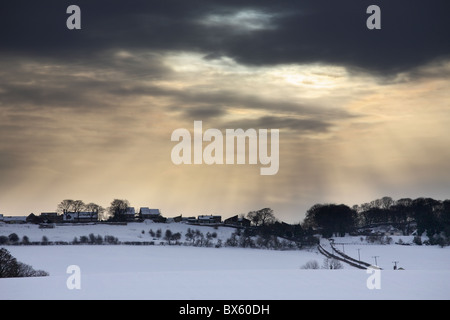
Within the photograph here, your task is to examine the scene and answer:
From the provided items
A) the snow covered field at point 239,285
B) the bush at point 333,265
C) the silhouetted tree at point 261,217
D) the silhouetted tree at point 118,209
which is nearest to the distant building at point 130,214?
the silhouetted tree at point 118,209

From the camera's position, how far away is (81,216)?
16650cm

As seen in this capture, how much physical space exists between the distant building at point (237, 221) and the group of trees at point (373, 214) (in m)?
18.1

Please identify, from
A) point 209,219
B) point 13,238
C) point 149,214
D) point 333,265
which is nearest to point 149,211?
point 149,214

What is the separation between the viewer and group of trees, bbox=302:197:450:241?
555 feet

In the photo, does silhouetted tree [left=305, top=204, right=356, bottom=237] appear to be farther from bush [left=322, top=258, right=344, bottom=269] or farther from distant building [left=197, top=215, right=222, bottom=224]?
bush [left=322, top=258, right=344, bottom=269]

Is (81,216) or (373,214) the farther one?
(373,214)

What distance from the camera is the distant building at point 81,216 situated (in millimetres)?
162475

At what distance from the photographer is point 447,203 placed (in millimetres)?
173375

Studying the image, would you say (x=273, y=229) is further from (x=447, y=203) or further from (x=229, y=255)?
(x=447, y=203)

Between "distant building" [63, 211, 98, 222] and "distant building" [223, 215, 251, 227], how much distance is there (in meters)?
37.4

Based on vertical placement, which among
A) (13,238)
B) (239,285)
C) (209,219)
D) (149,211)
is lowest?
(239,285)

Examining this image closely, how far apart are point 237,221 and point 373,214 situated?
153 feet

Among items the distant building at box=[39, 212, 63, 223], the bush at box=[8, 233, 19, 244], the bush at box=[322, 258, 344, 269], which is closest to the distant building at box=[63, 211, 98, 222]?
the distant building at box=[39, 212, 63, 223]

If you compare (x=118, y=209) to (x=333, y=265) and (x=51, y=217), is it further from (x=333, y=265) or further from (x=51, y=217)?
(x=333, y=265)
